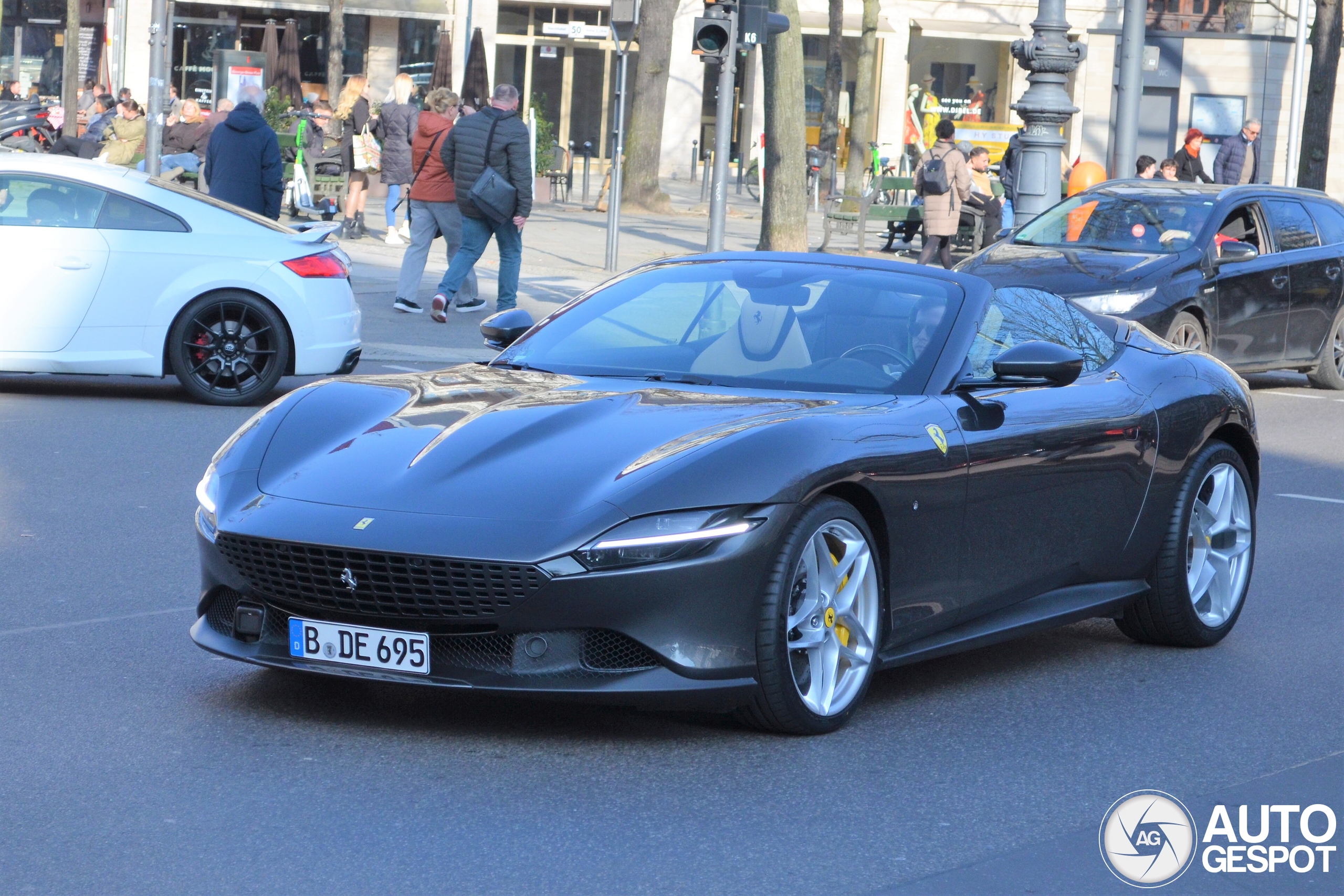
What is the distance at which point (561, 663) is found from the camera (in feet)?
15.6

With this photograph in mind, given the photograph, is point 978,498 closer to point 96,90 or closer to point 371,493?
point 371,493

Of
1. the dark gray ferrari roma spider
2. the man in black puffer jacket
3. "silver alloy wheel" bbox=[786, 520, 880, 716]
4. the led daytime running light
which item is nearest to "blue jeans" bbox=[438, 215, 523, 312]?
the man in black puffer jacket

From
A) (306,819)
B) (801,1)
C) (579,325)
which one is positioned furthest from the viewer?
(801,1)

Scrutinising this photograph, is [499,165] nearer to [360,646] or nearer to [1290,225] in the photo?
[1290,225]

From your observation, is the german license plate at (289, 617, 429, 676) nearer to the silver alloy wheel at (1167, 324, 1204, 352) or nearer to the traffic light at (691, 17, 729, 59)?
the silver alloy wheel at (1167, 324, 1204, 352)

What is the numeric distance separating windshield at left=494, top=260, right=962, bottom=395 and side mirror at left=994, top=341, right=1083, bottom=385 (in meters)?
0.24

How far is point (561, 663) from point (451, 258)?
1223 cm

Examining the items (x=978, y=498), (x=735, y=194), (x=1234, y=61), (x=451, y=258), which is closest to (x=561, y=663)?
(x=978, y=498)

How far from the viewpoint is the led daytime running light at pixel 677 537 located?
15.3 ft

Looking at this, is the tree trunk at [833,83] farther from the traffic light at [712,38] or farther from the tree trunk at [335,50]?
the traffic light at [712,38]

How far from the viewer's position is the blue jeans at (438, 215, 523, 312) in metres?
15.7

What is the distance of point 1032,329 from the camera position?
6344 mm

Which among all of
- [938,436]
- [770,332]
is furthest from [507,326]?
[938,436]

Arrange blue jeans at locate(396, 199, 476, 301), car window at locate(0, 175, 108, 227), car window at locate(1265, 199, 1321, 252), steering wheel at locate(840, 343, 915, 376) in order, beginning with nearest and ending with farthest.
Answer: steering wheel at locate(840, 343, 915, 376)
car window at locate(0, 175, 108, 227)
car window at locate(1265, 199, 1321, 252)
blue jeans at locate(396, 199, 476, 301)
